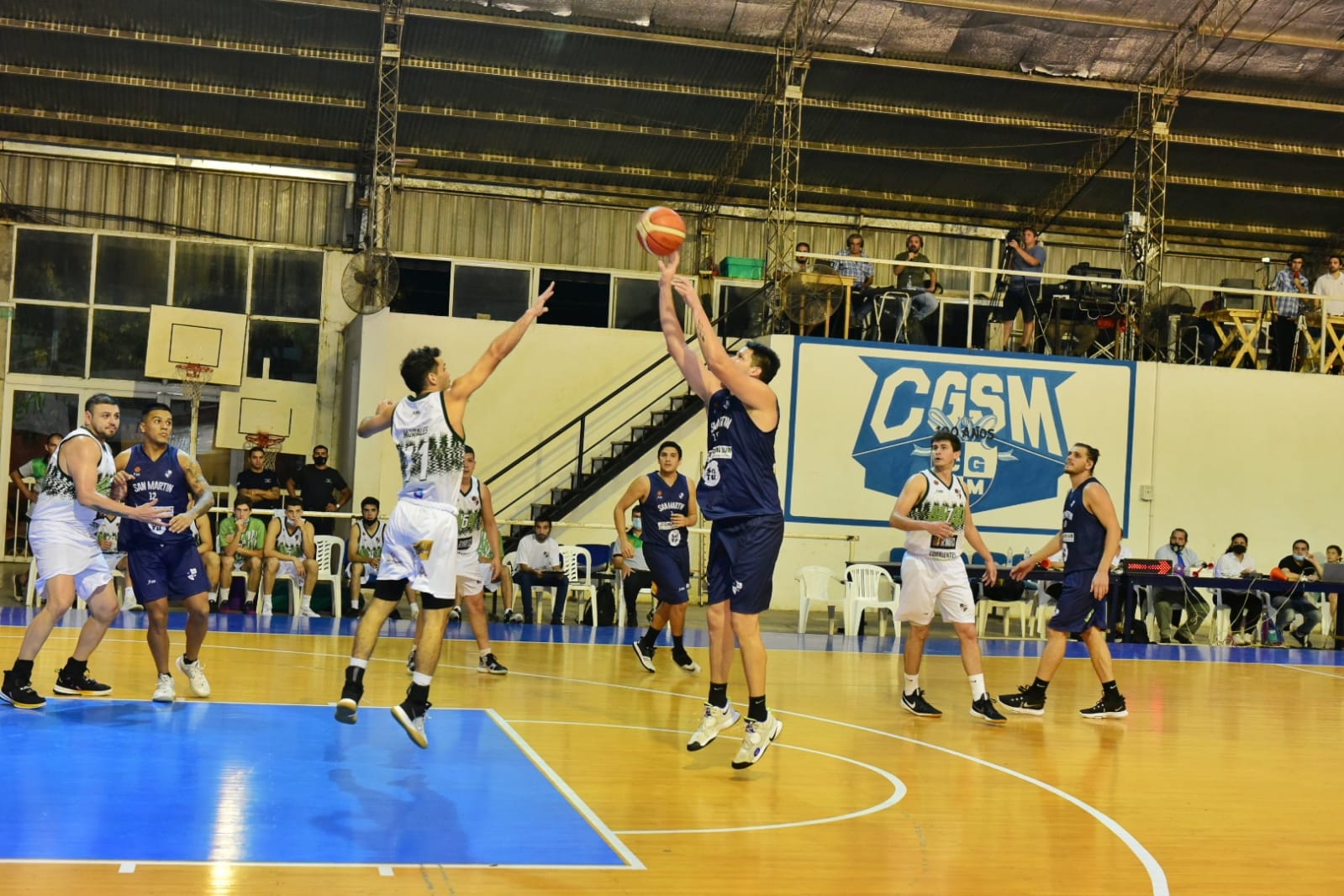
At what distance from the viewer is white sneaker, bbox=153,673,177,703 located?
8.28 meters

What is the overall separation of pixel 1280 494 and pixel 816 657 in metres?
10.4

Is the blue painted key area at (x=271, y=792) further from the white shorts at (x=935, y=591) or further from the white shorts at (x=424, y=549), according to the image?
the white shorts at (x=935, y=591)

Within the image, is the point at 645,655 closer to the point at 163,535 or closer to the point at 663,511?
the point at 663,511

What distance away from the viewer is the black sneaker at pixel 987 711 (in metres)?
9.27

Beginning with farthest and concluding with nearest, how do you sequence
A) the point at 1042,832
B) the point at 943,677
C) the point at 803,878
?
the point at 943,677 → the point at 1042,832 → the point at 803,878

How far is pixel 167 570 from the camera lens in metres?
8.30

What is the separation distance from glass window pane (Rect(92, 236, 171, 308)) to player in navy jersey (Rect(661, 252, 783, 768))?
56.3 feet

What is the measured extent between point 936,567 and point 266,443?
14.1 m

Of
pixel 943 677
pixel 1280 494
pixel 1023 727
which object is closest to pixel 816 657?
pixel 943 677

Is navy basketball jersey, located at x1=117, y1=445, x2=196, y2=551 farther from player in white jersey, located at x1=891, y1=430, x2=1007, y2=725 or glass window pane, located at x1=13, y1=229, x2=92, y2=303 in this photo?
glass window pane, located at x1=13, y1=229, x2=92, y2=303

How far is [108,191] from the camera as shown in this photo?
22391 mm

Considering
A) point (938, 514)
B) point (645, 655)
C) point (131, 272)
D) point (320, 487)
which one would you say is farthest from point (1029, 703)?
point (131, 272)

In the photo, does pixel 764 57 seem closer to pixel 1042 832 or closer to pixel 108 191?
pixel 108 191

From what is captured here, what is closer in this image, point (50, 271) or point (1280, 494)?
point (1280, 494)
